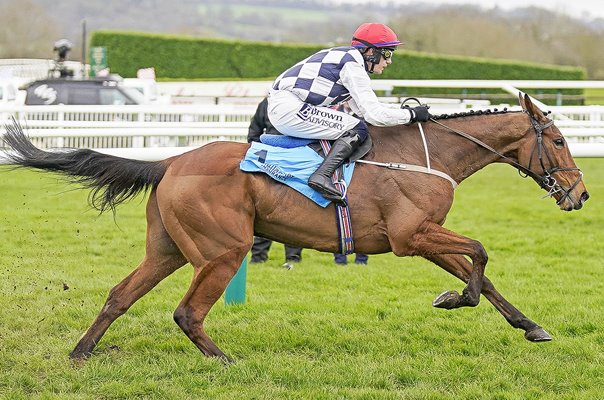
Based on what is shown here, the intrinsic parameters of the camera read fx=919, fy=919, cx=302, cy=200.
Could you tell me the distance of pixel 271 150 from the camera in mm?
5195

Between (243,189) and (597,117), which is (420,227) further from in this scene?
(597,117)

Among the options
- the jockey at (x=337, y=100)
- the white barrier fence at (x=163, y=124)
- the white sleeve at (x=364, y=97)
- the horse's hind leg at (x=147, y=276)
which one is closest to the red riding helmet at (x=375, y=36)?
the jockey at (x=337, y=100)

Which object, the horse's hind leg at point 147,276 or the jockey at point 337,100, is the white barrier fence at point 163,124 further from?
the jockey at point 337,100

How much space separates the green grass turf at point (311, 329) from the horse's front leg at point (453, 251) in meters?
0.37

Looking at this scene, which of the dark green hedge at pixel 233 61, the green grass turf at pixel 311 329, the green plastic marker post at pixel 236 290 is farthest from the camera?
the dark green hedge at pixel 233 61

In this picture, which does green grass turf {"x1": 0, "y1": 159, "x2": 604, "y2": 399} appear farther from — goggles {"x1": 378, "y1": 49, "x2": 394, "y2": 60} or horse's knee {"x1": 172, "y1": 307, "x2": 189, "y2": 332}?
goggles {"x1": 378, "y1": 49, "x2": 394, "y2": 60}

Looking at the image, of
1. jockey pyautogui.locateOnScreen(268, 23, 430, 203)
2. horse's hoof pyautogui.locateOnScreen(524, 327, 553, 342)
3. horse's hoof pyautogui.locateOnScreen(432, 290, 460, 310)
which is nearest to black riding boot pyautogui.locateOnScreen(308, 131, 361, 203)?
jockey pyautogui.locateOnScreen(268, 23, 430, 203)

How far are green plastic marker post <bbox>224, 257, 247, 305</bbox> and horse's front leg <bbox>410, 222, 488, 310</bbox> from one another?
1.73m

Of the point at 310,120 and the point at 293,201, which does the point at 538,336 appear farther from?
the point at 310,120

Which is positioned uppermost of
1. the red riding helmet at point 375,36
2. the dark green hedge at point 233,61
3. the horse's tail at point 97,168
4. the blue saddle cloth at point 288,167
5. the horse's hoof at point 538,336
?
the red riding helmet at point 375,36

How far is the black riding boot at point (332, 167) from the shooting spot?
5.05 meters

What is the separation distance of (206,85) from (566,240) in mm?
17868

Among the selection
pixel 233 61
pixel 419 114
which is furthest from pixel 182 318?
pixel 233 61

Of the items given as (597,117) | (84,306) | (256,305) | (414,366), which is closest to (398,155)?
(414,366)
